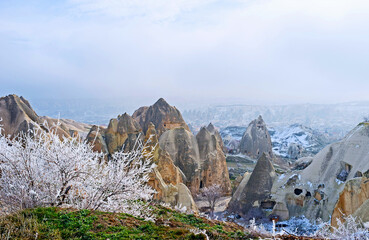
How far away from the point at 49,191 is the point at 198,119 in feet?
567

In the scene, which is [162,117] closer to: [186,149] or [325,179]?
[186,149]

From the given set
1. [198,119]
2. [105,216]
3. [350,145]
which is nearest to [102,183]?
[105,216]

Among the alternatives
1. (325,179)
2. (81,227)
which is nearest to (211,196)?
(325,179)

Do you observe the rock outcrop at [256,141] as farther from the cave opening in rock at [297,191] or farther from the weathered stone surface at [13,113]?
the weathered stone surface at [13,113]

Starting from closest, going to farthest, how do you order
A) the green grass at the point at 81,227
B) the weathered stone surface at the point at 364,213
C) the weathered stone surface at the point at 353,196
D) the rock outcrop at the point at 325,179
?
the green grass at the point at 81,227, the weathered stone surface at the point at 364,213, the weathered stone surface at the point at 353,196, the rock outcrop at the point at 325,179

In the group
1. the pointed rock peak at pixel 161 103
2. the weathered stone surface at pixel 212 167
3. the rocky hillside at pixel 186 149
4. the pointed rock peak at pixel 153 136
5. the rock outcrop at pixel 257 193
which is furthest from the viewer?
the pointed rock peak at pixel 161 103

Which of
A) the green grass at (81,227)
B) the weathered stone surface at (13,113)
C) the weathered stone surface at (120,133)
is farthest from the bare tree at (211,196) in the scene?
the green grass at (81,227)

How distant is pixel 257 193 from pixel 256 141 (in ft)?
100

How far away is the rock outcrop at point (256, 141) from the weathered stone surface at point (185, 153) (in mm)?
22759

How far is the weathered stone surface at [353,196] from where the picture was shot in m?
12.8

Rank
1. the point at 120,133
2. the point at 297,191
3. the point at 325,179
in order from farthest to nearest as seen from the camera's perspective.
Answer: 1. the point at 120,133
2. the point at 297,191
3. the point at 325,179

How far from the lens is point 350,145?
17812 millimetres

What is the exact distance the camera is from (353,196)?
1308 centimetres

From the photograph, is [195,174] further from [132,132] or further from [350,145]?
[350,145]
